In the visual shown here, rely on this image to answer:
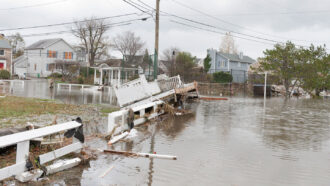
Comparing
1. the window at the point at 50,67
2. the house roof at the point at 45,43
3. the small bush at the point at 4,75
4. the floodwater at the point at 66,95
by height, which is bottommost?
the floodwater at the point at 66,95

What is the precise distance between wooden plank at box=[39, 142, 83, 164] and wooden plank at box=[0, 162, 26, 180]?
48 cm

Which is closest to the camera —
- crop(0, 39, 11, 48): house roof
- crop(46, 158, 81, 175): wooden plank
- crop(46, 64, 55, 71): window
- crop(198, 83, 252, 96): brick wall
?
crop(46, 158, 81, 175): wooden plank

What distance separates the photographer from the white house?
197 ft

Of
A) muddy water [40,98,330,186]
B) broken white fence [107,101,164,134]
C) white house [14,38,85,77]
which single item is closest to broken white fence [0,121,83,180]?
muddy water [40,98,330,186]

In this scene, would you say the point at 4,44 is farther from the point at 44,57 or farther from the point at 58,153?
the point at 58,153

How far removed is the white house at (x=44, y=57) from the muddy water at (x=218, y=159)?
2081 inches

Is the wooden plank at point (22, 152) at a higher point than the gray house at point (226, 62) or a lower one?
lower

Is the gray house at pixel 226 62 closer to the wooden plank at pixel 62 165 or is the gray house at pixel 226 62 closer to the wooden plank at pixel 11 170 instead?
the wooden plank at pixel 62 165

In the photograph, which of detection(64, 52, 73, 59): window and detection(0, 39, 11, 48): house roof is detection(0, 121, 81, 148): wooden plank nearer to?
detection(0, 39, 11, 48): house roof

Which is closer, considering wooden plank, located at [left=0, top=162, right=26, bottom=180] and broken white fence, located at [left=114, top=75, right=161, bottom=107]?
wooden plank, located at [left=0, top=162, right=26, bottom=180]

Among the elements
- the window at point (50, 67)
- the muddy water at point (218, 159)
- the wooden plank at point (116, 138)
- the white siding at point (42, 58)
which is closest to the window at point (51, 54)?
the white siding at point (42, 58)

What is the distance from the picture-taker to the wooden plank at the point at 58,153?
222 inches

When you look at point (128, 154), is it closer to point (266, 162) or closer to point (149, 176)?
point (149, 176)

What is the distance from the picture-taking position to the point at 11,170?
4.91 m
